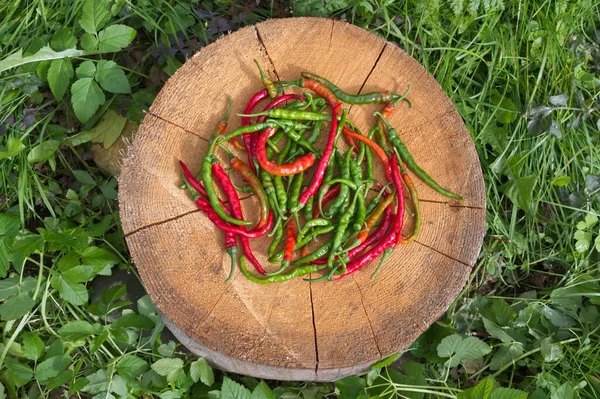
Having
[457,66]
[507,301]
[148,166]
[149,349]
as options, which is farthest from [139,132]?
[507,301]

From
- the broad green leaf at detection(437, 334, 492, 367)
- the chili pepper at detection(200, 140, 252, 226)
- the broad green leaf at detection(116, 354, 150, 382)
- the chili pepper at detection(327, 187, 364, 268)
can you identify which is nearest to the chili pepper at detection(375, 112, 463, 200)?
the chili pepper at detection(327, 187, 364, 268)

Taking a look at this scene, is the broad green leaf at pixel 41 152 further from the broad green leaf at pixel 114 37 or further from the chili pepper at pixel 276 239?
the chili pepper at pixel 276 239

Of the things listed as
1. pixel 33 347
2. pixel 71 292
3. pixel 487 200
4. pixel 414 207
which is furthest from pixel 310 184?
pixel 33 347

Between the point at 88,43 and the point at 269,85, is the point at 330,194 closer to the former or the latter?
the point at 269,85

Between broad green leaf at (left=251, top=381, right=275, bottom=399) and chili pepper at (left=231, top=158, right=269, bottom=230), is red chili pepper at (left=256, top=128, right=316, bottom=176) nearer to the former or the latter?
chili pepper at (left=231, top=158, right=269, bottom=230)

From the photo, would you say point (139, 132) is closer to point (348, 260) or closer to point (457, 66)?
point (348, 260)

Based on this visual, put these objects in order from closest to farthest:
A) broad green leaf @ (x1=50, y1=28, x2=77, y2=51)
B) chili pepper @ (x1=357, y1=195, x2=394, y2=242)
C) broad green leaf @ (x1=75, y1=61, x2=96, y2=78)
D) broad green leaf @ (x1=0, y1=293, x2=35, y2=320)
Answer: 1. chili pepper @ (x1=357, y1=195, x2=394, y2=242)
2. broad green leaf @ (x1=0, y1=293, x2=35, y2=320)
3. broad green leaf @ (x1=75, y1=61, x2=96, y2=78)
4. broad green leaf @ (x1=50, y1=28, x2=77, y2=51)
